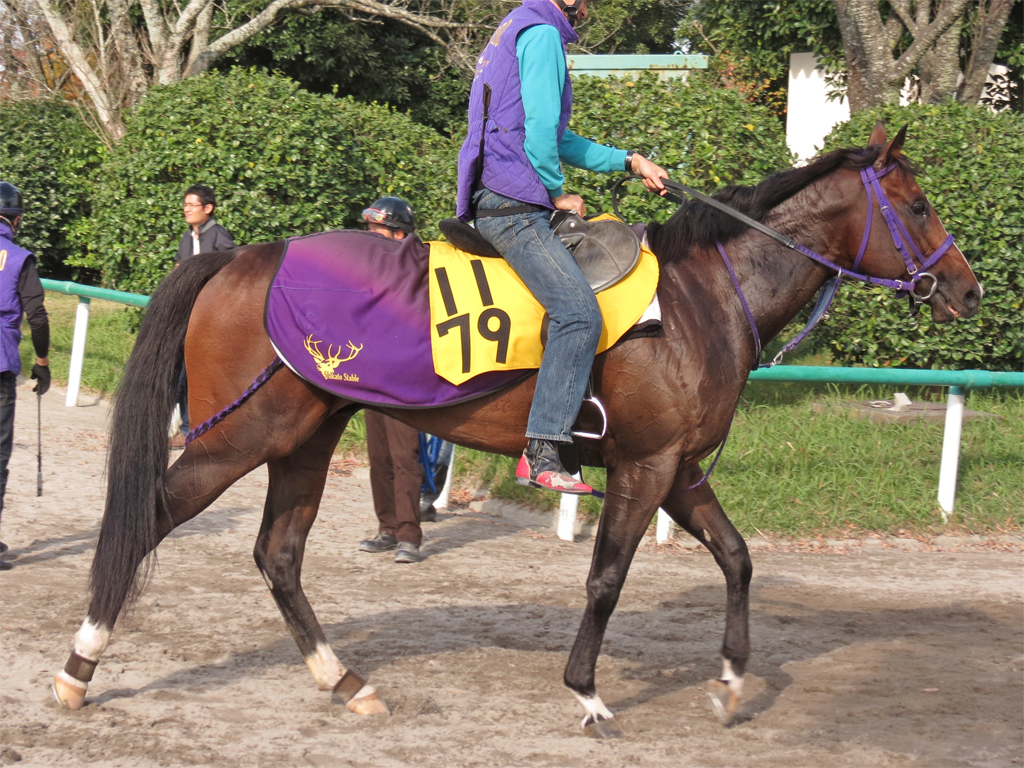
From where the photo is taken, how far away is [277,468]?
179 inches

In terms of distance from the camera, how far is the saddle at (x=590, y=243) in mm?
4109

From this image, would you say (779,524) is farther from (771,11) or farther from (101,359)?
(771,11)

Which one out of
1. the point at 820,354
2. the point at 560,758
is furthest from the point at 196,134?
the point at 560,758

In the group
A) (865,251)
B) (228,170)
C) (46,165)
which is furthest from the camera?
(46,165)

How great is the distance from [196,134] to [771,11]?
759 cm

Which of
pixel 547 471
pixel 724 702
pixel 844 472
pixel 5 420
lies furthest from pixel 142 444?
pixel 844 472

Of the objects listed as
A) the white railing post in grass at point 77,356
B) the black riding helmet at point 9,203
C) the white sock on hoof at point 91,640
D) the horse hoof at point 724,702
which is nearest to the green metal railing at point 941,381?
the horse hoof at point 724,702

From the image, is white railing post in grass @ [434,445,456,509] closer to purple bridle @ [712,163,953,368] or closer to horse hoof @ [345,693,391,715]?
horse hoof @ [345,693,391,715]

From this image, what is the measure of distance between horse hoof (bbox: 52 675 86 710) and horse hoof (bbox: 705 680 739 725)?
2541 mm

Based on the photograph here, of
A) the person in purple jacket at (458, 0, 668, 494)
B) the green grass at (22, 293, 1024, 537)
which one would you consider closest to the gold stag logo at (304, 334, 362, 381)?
the person in purple jacket at (458, 0, 668, 494)

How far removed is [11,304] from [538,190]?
3512 millimetres

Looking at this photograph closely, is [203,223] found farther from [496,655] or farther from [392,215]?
[496,655]

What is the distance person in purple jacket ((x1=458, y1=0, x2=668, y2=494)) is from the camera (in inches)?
155

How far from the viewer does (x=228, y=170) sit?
9805mm
